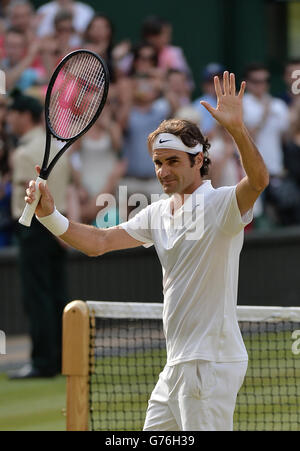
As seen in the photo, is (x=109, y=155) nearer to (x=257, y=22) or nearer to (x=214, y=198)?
(x=257, y=22)

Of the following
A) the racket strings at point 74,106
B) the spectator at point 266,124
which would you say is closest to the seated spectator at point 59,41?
the spectator at point 266,124

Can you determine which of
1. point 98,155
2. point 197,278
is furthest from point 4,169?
point 197,278

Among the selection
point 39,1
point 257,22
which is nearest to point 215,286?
point 39,1

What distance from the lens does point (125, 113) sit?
11922 millimetres

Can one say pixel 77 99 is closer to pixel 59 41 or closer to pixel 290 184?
pixel 59 41

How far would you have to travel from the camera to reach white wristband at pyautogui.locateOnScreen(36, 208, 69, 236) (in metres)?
4.97

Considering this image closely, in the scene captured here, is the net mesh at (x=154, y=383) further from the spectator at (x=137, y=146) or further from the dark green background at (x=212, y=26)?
the dark green background at (x=212, y=26)

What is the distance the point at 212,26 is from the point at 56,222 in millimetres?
11084

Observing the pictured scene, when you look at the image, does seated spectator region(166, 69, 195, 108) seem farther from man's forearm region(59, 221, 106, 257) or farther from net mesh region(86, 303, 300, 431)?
man's forearm region(59, 221, 106, 257)

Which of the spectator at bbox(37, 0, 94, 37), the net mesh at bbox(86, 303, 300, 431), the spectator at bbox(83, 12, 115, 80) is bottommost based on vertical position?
the net mesh at bbox(86, 303, 300, 431)

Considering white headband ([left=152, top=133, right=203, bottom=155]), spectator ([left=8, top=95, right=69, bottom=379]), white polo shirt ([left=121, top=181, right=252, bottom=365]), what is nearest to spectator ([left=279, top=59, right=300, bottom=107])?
spectator ([left=8, top=95, right=69, bottom=379])

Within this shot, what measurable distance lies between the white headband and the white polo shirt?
18 cm
